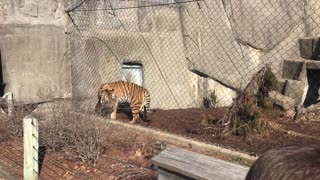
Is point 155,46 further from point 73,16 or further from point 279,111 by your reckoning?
point 279,111

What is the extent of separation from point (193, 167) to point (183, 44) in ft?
26.8

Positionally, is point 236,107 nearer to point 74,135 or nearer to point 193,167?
point 74,135

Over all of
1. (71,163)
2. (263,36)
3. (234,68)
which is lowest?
(71,163)

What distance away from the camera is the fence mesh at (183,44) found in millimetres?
10172

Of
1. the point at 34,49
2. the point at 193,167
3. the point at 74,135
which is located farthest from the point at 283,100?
the point at 193,167

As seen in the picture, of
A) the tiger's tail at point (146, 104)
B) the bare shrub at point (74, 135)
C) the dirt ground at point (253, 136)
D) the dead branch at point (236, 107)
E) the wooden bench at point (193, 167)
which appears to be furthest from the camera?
the tiger's tail at point (146, 104)

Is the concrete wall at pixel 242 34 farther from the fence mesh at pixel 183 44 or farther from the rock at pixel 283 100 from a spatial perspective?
the rock at pixel 283 100

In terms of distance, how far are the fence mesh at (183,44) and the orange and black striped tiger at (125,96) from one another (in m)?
0.61

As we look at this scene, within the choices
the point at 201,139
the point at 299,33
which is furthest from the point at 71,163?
the point at 299,33

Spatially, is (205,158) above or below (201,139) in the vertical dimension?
above

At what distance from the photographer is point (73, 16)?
11094 mm

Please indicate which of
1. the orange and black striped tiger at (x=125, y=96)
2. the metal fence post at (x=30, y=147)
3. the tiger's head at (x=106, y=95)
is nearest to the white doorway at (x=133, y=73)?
the orange and black striped tiger at (x=125, y=96)

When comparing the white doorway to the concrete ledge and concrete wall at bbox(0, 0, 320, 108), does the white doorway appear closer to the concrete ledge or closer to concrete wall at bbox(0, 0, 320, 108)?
concrete wall at bbox(0, 0, 320, 108)

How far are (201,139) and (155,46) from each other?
4.85m
